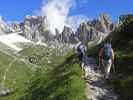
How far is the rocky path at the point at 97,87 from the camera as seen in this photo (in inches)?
903

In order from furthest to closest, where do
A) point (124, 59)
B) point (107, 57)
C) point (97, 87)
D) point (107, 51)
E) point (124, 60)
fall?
point (124, 59)
point (124, 60)
point (107, 57)
point (107, 51)
point (97, 87)

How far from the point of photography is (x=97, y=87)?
986 inches

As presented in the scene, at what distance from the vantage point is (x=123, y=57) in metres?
29.2

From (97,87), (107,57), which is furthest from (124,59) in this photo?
(97,87)

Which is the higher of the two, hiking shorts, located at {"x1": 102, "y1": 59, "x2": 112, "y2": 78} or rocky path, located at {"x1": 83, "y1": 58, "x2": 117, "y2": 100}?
hiking shorts, located at {"x1": 102, "y1": 59, "x2": 112, "y2": 78}

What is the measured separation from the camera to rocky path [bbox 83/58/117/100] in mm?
22948

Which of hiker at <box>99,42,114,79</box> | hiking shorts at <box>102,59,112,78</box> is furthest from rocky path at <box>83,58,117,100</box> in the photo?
hiker at <box>99,42,114,79</box>

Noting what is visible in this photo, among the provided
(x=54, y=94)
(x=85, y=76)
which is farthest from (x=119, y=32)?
(x=54, y=94)

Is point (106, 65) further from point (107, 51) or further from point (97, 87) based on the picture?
point (97, 87)

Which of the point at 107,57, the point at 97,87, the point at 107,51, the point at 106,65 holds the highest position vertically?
the point at 107,51

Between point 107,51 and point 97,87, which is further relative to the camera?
point 107,51

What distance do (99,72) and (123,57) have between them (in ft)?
7.58

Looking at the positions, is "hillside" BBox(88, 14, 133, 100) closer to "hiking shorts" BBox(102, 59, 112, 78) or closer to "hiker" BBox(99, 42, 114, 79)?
"hiking shorts" BBox(102, 59, 112, 78)

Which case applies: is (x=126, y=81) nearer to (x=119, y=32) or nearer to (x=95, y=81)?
(x=95, y=81)
